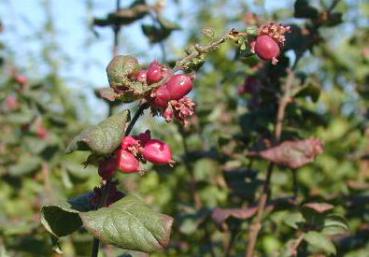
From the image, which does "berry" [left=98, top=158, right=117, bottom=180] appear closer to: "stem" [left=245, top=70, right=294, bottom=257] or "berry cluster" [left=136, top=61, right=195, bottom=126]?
"berry cluster" [left=136, top=61, right=195, bottom=126]

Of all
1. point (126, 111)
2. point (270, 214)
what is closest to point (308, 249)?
point (270, 214)

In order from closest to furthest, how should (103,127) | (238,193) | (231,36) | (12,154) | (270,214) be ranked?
1. (103,127)
2. (231,36)
3. (270,214)
4. (238,193)
5. (12,154)

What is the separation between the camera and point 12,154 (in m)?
4.80

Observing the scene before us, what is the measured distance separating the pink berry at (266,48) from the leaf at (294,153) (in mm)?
845

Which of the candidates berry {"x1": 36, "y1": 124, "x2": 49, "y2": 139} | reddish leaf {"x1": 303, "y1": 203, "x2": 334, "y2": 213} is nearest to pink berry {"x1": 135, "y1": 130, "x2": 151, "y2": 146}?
reddish leaf {"x1": 303, "y1": 203, "x2": 334, "y2": 213}

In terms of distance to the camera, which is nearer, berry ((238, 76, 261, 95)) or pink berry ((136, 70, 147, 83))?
pink berry ((136, 70, 147, 83))

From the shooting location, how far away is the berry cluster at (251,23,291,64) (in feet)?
6.22

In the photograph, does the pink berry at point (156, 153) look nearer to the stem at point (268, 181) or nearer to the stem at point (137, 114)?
the stem at point (137, 114)

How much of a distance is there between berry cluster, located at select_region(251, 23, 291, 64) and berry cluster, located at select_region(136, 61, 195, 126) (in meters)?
0.21

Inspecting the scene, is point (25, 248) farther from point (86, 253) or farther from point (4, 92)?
point (4, 92)

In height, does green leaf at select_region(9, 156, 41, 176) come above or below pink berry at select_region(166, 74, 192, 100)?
below

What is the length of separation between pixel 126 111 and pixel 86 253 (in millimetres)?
2643

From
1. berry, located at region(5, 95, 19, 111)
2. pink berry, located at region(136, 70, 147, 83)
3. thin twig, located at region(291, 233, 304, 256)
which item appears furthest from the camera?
berry, located at region(5, 95, 19, 111)

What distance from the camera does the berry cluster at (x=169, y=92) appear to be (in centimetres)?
178
